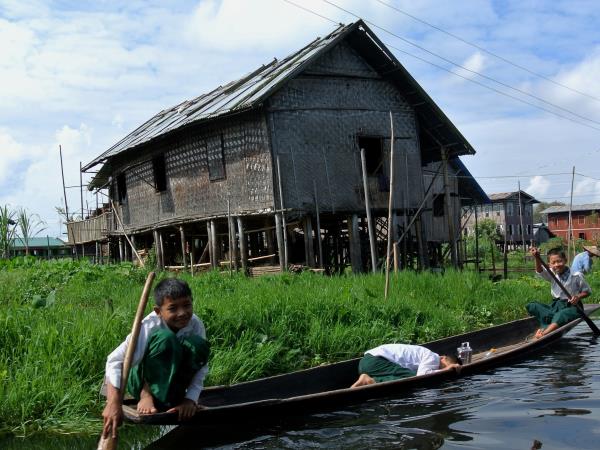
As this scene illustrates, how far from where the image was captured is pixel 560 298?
28.5ft

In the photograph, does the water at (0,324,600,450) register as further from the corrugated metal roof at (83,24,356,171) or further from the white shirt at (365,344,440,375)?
the corrugated metal roof at (83,24,356,171)

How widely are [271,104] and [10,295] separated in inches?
269

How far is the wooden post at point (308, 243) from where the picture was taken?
14.2 meters

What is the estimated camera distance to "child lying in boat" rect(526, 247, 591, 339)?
27.6ft

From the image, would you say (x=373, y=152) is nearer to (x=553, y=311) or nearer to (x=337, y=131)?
(x=337, y=131)

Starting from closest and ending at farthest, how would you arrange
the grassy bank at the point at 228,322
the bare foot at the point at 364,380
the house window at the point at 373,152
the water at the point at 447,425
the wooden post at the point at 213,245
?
the water at the point at 447,425 → the grassy bank at the point at 228,322 → the bare foot at the point at 364,380 → the wooden post at the point at 213,245 → the house window at the point at 373,152

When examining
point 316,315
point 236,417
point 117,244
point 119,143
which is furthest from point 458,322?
point 117,244

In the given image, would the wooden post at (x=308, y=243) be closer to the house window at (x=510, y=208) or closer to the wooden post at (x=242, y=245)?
the wooden post at (x=242, y=245)

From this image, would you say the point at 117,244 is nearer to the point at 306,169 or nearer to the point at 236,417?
the point at 306,169

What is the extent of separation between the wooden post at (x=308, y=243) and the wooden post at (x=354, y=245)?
45.3 inches

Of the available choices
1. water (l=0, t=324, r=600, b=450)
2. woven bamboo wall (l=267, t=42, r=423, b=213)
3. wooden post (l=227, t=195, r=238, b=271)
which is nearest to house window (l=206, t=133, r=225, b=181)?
wooden post (l=227, t=195, r=238, b=271)

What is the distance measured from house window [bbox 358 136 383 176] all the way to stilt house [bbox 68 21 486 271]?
25mm

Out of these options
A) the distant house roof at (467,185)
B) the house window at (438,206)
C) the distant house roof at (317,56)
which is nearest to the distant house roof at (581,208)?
the distant house roof at (467,185)

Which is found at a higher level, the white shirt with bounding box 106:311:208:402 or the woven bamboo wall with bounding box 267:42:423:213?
the woven bamboo wall with bounding box 267:42:423:213
